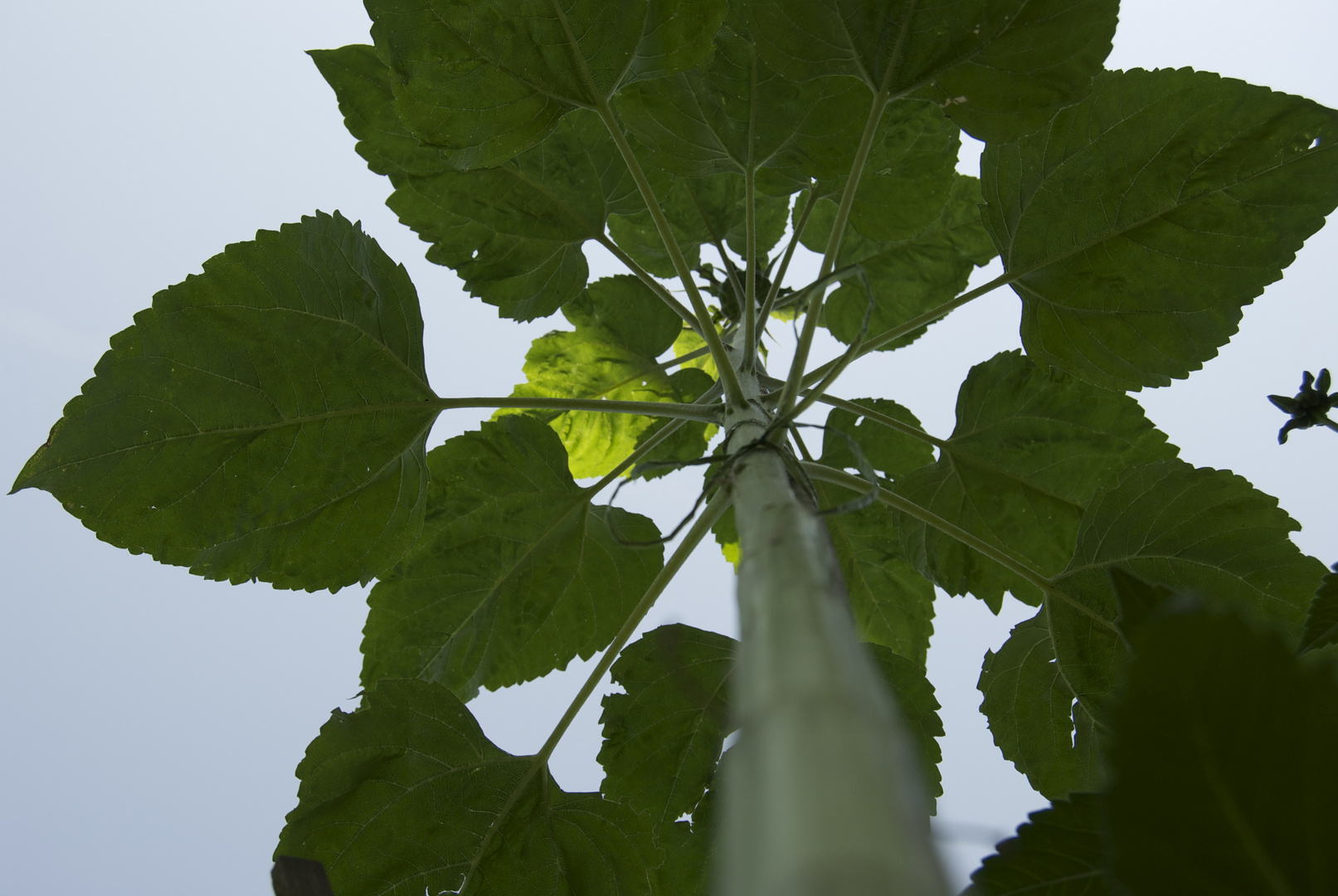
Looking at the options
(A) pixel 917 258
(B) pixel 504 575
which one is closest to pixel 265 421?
(B) pixel 504 575

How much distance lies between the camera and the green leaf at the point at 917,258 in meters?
1.43

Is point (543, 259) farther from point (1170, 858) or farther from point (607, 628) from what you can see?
point (1170, 858)

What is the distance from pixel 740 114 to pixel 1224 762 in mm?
927

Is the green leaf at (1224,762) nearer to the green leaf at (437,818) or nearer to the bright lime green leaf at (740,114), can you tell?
the green leaf at (437,818)

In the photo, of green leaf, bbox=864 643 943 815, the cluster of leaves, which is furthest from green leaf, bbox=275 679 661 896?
green leaf, bbox=864 643 943 815

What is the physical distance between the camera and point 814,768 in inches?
10.3

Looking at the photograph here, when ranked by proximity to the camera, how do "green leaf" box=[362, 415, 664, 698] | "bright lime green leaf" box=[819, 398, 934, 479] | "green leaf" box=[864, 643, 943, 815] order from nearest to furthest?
"green leaf" box=[864, 643, 943, 815], "green leaf" box=[362, 415, 664, 698], "bright lime green leaf" box=[819, 398, 934, 479]

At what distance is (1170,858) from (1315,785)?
0.17 feet

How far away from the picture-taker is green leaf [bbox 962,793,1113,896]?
407 mm

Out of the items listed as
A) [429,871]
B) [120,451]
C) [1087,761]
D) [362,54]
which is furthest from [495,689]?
[362,54]

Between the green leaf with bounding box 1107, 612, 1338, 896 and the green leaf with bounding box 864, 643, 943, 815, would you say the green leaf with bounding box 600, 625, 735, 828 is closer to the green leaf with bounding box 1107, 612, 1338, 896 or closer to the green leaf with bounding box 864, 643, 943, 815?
the green leaf with bounding box 864, 643, 943, 815

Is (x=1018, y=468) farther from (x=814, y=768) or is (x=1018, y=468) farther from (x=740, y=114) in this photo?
(x=814, y=768)

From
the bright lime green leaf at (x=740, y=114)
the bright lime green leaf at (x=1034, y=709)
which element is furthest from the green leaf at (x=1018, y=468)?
the bright lime green leaf at (x=740, y=114)

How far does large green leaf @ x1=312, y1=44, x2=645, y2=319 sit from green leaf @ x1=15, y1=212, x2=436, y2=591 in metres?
0.18
